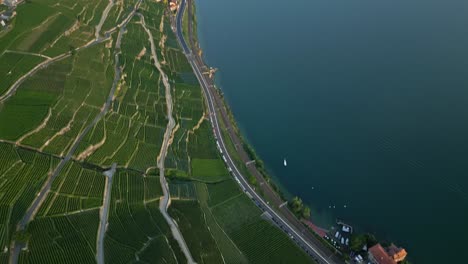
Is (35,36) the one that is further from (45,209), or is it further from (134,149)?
(45,209)

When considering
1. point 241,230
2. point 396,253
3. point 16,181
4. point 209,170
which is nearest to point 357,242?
point 396,253

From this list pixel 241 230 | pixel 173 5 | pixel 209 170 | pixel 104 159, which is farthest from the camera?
pixel 173 5

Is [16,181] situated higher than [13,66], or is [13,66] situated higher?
[13,66]

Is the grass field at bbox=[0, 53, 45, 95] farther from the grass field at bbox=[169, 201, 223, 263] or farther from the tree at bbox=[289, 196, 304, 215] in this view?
the tree at bbox=[289, 196, 304, 215]

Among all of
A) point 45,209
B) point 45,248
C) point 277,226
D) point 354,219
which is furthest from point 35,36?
point 354,219

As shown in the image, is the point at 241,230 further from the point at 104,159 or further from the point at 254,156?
the point at 104,159
